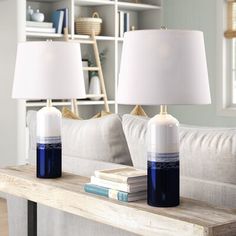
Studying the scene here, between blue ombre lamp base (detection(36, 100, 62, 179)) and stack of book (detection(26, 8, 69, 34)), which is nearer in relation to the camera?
blue ombre lamp base (detection(36, 100, 62, 179))

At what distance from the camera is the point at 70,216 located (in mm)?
2586

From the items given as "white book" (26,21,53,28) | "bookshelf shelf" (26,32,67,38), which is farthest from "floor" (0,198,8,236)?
"white book" (26,21,53,28)

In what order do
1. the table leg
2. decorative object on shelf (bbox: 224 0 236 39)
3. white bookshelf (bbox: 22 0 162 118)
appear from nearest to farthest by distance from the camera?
the table leg, white bookshelf (bbox: 22 0 162 118), decorative object on shelf (bbox: 224 0 236 39)

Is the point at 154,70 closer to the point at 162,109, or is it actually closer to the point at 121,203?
the point at 162,109

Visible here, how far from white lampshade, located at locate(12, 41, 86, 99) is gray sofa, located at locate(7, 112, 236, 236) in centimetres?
26

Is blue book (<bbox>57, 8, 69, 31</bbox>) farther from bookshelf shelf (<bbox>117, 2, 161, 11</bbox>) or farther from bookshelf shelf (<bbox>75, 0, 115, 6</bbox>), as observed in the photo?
bookshelf shelf (<bbox>117, 2, 161, 11</bbox>)

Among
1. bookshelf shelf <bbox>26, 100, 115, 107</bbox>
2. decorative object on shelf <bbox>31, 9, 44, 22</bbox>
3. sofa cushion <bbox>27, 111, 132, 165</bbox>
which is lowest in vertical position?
sofa cushion <bbox>27, 111, 132, 165</bbox>

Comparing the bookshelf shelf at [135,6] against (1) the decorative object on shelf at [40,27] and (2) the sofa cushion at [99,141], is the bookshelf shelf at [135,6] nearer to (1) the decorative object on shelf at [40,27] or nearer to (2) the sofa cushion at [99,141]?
(1) the decorative object on shelf at [40,27]

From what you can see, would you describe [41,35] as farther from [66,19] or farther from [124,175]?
[124,175]

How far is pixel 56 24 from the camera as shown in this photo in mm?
5883

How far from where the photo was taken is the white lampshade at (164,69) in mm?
1881

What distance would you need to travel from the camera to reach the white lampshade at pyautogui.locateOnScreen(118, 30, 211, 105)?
1881 mm

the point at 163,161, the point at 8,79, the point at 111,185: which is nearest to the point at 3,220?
the point at 8,79

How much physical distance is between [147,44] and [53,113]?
31.5 inches
